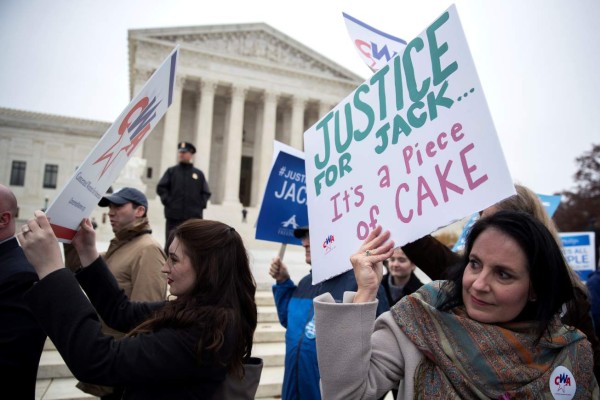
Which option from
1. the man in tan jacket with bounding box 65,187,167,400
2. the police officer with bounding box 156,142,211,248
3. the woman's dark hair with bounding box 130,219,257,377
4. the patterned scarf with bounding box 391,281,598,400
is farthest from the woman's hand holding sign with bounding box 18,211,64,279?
the police officer with bounding box 156,142,211,248

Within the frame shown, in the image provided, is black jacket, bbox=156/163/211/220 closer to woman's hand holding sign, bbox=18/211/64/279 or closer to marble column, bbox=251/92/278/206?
woman's hand holding sign, bbox=18/211/64/279

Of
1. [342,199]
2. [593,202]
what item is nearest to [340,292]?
[342,199]

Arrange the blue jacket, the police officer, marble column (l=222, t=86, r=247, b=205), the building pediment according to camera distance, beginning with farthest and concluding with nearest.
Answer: marble column (l=222, t=86, r=247, b=205)
the building pediment
the police officer
the blue jacket

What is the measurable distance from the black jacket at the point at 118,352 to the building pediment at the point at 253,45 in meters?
→ 32.4

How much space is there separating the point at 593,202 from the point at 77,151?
4846cm

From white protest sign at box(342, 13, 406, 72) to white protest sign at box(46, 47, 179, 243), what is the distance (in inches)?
81.2

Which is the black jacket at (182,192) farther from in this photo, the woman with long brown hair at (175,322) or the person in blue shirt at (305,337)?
the woman with long brown hair at (175,322)

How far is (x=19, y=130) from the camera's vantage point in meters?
41.4

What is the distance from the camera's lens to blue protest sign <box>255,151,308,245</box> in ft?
11.5

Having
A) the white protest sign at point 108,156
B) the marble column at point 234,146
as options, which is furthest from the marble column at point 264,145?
the white protest sign at point 108,156

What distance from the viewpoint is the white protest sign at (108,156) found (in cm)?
195

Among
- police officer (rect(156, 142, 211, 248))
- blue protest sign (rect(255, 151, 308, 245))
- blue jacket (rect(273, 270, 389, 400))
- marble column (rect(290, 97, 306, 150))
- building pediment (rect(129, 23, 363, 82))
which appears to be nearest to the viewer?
blue jacket (rect(273, 270, 389, 400))

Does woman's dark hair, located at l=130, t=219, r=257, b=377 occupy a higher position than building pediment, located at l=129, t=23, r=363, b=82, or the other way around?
building pediment, located at l=129, t=23, r=363, b=82

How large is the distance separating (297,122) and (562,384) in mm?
32639
